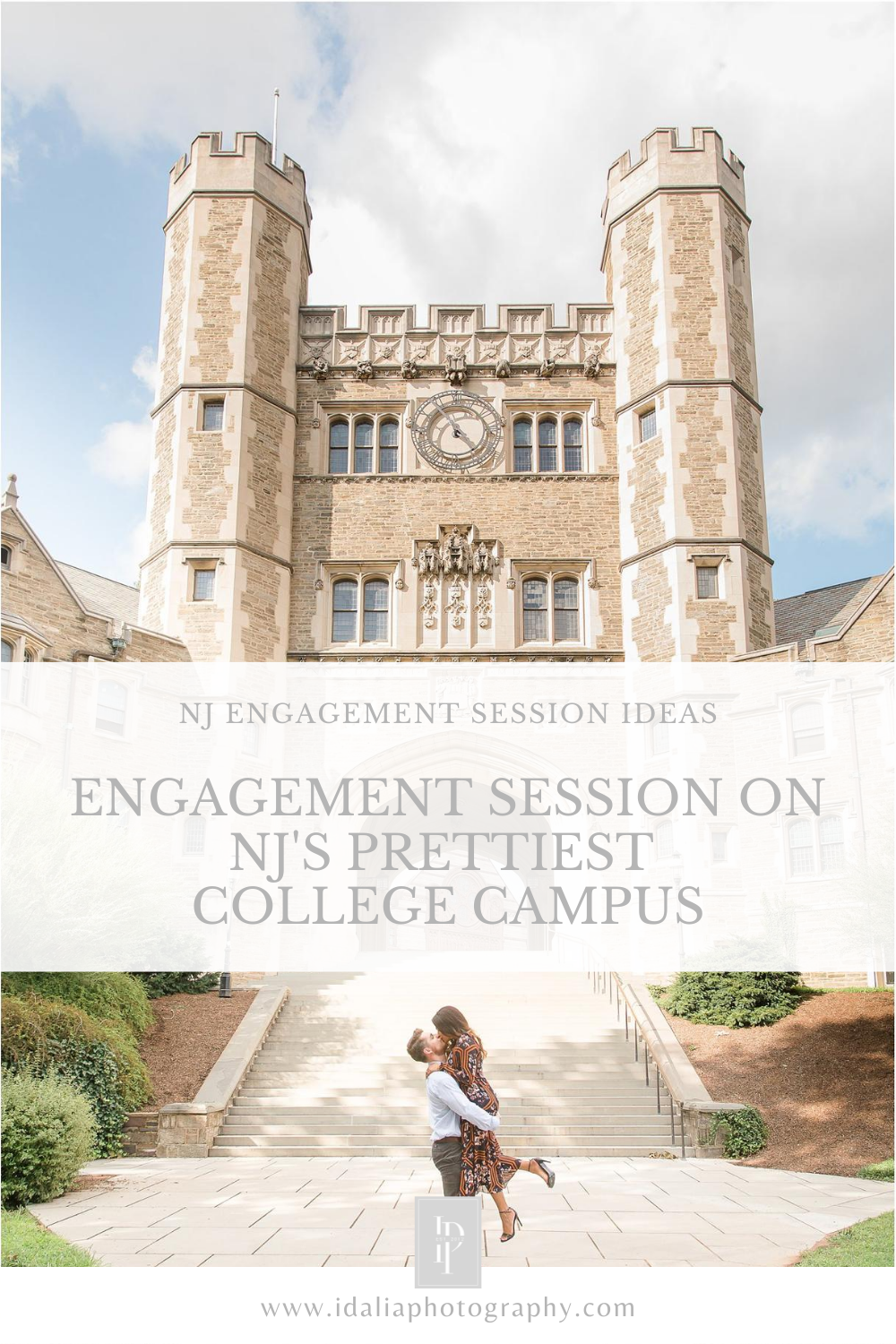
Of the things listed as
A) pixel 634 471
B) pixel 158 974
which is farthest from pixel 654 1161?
pixel 634 471

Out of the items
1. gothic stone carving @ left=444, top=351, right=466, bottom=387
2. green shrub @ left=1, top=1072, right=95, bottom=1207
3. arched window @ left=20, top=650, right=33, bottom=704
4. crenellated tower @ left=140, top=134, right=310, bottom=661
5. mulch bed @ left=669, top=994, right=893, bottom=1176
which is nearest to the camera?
green shrub @ left=1, top=1072, right=95, bottom=1207

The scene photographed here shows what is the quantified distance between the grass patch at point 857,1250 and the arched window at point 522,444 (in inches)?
665

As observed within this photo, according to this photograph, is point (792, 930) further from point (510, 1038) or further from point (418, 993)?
point (418, 993)

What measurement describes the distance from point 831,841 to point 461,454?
1041 centimetres

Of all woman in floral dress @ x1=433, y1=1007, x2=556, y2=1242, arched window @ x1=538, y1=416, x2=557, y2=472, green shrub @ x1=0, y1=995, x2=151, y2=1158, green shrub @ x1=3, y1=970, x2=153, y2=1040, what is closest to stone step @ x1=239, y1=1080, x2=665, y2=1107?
green shrub @ x1=0, y1=995, x2=151, y2=1158

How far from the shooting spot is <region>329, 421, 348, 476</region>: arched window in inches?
887

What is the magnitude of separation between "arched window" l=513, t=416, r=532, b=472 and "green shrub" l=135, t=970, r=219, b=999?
38.5 ft

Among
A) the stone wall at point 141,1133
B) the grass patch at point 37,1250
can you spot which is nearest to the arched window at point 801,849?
the stone wall at point 141,1133

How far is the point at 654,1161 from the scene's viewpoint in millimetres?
11430

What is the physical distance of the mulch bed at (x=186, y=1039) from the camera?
42.7ft

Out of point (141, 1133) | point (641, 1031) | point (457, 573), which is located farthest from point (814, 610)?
point (141, 1133)

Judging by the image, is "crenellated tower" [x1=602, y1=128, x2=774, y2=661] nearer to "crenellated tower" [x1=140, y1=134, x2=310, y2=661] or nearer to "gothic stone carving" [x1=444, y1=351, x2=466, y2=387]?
Result: "gothic stone carving" [x1=444, y1=351, x2=466, y2=387]

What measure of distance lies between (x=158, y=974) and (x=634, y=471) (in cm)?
1276

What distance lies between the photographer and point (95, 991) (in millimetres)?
13180
